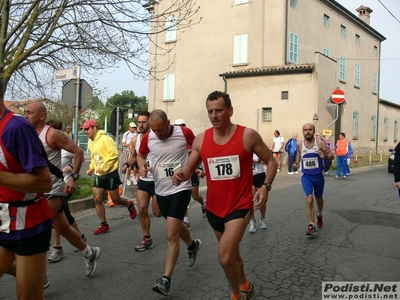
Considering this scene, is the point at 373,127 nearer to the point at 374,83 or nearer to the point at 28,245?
the point at 374,83

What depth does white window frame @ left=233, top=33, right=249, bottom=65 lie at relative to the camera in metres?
25.8

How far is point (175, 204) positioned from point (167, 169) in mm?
462

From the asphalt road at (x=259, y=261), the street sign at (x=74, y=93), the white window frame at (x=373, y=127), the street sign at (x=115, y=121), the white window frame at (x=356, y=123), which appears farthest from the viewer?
the white window frame at (x=373, y=127)

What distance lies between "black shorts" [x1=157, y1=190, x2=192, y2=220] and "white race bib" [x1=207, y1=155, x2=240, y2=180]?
1.01m

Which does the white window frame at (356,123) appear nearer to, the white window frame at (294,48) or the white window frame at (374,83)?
the white window frame at (374,83)

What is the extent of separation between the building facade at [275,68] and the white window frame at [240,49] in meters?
0.06

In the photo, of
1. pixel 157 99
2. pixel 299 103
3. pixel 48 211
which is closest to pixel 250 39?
pixel 299 103

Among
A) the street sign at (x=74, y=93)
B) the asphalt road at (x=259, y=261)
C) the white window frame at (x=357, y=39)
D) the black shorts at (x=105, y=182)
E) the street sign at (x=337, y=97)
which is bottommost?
the asphalt road at (x=259, y=261)

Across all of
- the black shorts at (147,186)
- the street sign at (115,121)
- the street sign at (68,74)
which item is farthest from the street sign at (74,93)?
the black shorts at (147,186)

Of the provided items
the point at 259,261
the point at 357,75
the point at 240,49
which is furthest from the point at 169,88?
the point at 259,261

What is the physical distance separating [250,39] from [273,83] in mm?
Answer: 4010

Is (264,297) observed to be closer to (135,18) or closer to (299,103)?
(135,18)

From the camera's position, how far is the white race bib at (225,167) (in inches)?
146

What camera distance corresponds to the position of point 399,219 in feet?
27.2
